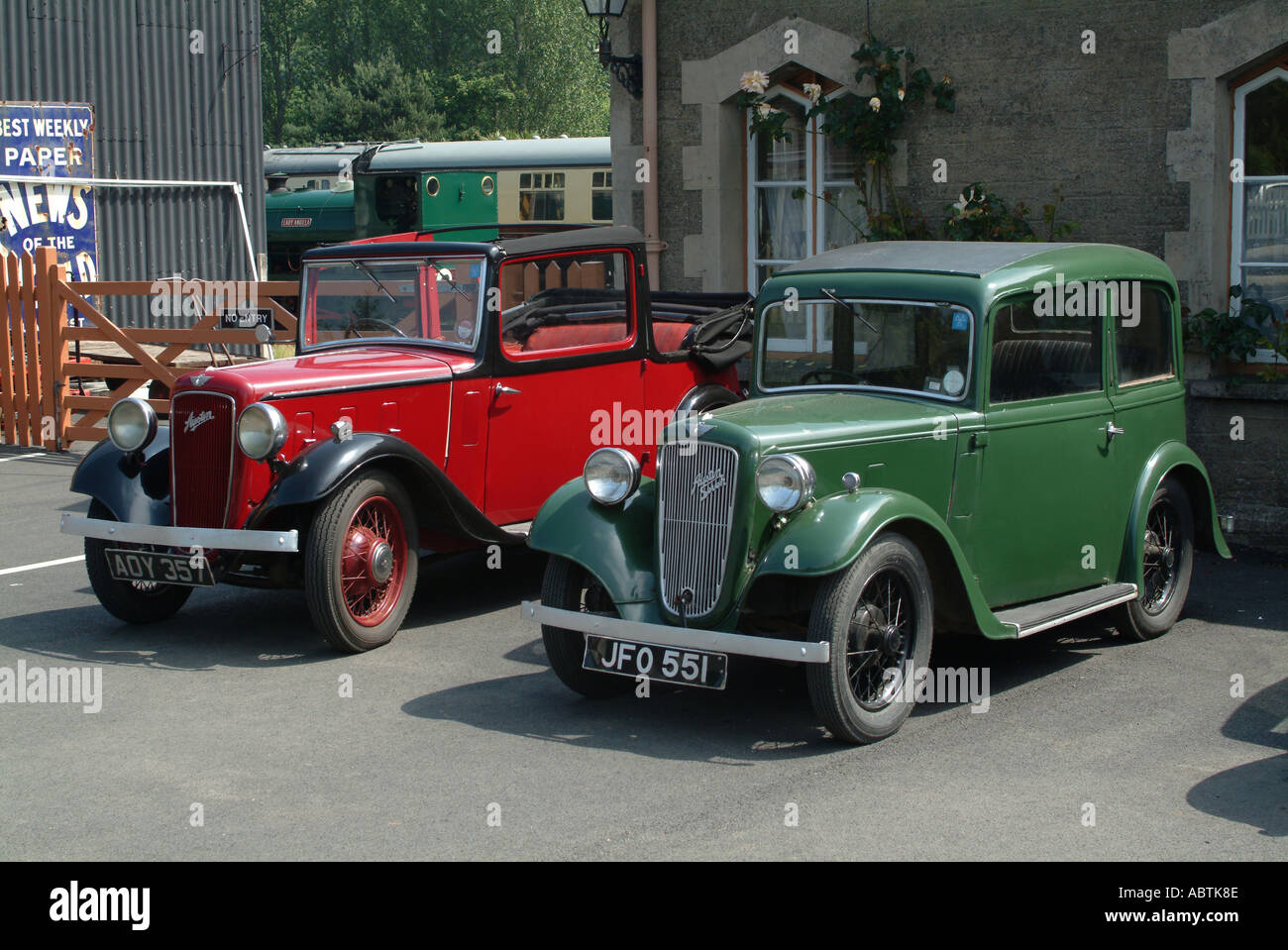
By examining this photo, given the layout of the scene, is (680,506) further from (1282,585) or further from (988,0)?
(988,0)

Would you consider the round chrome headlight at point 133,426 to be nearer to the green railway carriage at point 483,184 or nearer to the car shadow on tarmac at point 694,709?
the car shadow on tarmac at point 694,709

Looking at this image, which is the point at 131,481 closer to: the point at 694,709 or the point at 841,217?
the point at 694,709

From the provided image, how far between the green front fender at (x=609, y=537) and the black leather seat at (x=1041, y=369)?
1547 mm

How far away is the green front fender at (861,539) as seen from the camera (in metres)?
5.02

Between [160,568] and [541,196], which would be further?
[541,196]

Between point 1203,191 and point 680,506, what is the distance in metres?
4.92

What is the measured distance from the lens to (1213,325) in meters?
8.49

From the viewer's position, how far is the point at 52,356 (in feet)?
40.7

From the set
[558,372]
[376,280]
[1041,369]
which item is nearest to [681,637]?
[1041,369]

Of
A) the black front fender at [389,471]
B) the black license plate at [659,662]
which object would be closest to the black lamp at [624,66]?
the black front fender at [389,471]

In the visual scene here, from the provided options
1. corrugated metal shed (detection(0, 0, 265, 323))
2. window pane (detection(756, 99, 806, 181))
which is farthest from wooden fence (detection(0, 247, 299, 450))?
corrugated metal shed (detection(0, 0, 265, 323))

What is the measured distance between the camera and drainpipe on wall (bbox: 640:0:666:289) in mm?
10719

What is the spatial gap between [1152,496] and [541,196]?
19196 mm

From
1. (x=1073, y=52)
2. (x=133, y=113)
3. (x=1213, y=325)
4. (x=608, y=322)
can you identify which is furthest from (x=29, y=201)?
(x=1213, y=325)
